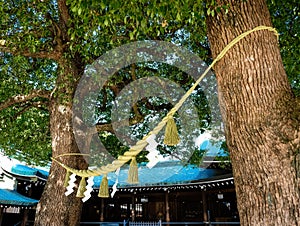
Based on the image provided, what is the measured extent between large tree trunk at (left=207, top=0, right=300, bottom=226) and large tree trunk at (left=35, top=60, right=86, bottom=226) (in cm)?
300

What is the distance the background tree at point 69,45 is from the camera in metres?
2.87

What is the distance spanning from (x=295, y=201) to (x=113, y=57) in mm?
3955

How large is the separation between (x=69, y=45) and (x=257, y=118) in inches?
153

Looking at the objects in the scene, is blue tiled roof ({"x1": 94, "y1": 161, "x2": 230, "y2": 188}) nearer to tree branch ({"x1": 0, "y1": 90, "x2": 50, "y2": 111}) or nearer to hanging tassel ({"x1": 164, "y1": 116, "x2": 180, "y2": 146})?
tree branch ({"x1": 0, "y1": 90, "x2": 50, "y2": 111})

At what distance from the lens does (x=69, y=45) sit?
4770 millimetres

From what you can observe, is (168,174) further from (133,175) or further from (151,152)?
(151,152)

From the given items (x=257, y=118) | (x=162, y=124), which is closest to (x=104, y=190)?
(x=162, y=124)

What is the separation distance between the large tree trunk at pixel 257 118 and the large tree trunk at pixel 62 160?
9.85 feet

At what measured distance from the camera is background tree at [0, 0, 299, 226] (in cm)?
287

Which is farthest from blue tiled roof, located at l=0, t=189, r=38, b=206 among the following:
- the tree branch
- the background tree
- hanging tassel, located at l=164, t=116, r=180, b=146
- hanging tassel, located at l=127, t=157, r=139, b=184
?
hanging tassel, located at l=164, t=116, r=180, b=146

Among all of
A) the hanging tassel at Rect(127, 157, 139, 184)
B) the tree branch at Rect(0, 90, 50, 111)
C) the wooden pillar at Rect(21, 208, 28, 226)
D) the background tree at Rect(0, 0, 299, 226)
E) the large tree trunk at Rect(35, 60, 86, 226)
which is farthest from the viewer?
the wooden pillar at Rect(21, 208, 28, 226)

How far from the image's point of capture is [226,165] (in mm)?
10656

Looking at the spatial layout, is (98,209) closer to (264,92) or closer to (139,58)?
(139,58)

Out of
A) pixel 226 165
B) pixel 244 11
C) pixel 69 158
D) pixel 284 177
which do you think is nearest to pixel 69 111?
pixel 69 158
